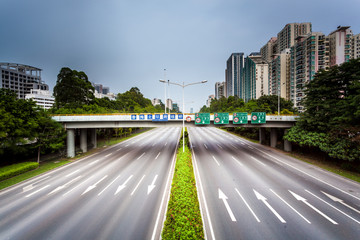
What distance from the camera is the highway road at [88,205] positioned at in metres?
8.30

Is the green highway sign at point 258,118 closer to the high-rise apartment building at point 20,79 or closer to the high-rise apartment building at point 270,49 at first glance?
the high-rise apartment building at point 270,49

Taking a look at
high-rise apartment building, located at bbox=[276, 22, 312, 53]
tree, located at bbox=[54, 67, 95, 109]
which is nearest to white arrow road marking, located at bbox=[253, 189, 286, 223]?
tree, located at bbox=[54, 67, 95, 109]

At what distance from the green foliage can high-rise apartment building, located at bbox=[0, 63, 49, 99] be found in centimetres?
14807

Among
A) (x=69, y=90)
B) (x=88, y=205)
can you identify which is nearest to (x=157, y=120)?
(x=88, y=205)

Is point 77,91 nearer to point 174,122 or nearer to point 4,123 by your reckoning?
point 4,123

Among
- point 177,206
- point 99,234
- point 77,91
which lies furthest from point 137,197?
point 77,91

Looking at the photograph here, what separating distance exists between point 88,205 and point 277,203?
566 inches

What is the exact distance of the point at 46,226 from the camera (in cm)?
878

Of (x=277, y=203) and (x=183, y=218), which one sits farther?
(x=277, y=203)

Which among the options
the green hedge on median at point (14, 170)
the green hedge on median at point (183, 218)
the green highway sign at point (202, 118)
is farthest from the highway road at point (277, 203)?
the green hedge on median at point (14, 170)

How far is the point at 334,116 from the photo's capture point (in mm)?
19250

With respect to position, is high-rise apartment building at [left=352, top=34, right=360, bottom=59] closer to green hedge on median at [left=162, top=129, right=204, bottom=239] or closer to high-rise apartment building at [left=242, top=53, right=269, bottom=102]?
high-rise apartment building at [left=242, top=53, right=269, bottom=102]

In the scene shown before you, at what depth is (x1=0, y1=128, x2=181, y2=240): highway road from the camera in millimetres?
8296

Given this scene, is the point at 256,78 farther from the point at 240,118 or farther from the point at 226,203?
the point at 226,203
